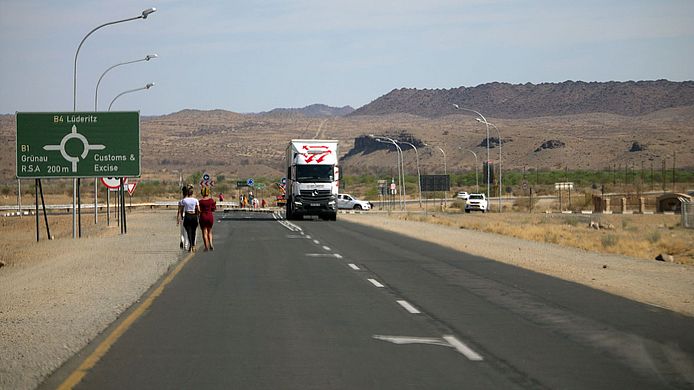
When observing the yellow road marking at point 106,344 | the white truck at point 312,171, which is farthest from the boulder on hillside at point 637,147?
the yellow road marking at point 106,344

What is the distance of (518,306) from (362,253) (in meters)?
13.7

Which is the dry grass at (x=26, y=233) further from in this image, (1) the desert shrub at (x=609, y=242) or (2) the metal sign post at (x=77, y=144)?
(1) the desert shrub at (x=609, y=242)

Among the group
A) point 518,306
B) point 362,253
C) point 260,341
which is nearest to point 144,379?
point 260,341

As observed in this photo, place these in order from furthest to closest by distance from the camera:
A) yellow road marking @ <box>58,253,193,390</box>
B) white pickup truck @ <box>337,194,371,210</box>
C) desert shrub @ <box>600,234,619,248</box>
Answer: white pickup truck @ <box>337,194,371,210</box>
desert shrub @ <box>600,234,619,248</box>
yellow road marking @ <box>58,253,193,390</box>

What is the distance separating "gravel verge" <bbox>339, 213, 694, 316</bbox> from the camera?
61.2ft

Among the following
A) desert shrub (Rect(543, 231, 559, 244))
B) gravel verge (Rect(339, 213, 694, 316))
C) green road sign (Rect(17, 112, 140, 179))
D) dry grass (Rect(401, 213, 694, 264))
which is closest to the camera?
gravel verge (Rect(339, 213, 694, 316))

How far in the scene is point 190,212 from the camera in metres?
28.6

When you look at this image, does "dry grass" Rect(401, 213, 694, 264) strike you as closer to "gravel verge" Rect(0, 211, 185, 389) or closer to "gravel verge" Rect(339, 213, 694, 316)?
"gravel verge" Rect(339, 213, 694, 316)

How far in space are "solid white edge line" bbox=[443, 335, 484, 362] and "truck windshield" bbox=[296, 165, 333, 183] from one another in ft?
136

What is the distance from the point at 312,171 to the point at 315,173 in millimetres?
191

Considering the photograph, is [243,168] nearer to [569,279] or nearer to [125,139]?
[125,139]

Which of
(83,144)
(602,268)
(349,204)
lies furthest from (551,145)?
(602,268)

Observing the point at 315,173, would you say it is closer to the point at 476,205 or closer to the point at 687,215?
the point at 687,215

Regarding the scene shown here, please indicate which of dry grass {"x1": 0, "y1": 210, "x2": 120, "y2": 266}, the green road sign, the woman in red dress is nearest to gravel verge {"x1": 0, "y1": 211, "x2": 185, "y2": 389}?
dry grass {"x1": 0, "y1": 210, "x2": 120, "y2": 266}
